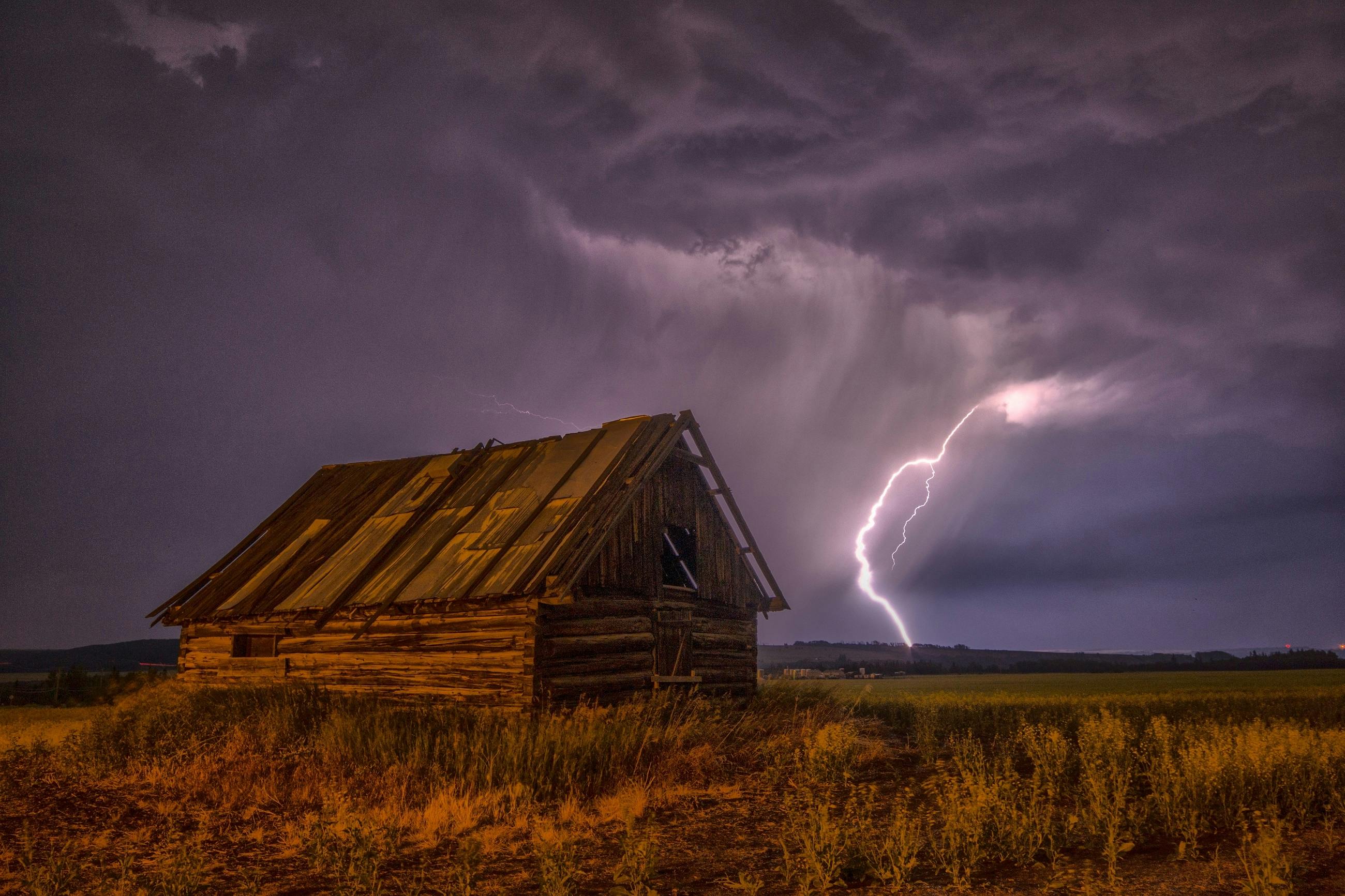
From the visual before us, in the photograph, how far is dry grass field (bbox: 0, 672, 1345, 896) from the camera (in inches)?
253

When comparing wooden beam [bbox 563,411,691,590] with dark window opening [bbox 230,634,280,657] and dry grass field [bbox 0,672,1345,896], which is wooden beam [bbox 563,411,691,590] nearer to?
dry grass field [bbox 0,672,1345,896]

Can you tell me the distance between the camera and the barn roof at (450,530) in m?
14.4

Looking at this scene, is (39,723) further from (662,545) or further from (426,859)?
(426,859)

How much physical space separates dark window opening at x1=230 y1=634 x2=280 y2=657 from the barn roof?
2.27ft

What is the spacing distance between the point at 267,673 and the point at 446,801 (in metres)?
9.56

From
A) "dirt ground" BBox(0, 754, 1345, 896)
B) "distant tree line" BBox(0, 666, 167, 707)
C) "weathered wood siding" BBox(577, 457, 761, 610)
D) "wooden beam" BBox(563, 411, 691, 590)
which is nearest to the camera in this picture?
"dirt ground" BBox(0, 754, 1345, 896)

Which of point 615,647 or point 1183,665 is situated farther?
point 1183,665

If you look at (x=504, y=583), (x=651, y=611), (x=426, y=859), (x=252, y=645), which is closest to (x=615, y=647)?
(x=651, y=611)

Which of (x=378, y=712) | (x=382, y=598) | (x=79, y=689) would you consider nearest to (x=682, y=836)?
(x=378, y=712)

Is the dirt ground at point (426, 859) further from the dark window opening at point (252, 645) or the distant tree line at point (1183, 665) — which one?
Answer: the distant tree line at point (1183, 665)

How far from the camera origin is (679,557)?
18516 mm

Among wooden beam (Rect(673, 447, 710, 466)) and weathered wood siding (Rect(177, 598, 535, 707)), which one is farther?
wooden beam (Rect(673, 447, 710, 466))

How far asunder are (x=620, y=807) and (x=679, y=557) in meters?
9.52

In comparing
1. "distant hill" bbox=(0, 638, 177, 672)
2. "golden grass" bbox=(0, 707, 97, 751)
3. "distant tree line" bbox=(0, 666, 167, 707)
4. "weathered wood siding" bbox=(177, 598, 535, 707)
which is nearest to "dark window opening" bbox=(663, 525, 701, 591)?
"weathered wood siding" bbox=(177, 598, 535, 707)
